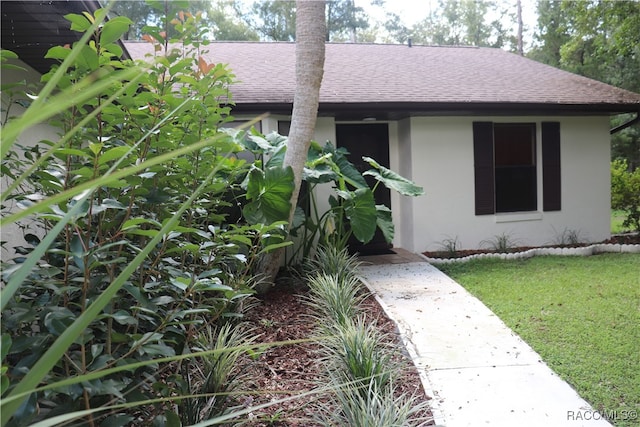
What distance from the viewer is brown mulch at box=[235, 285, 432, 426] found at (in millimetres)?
2975

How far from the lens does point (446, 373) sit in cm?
362

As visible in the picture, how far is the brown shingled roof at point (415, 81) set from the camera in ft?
26.0

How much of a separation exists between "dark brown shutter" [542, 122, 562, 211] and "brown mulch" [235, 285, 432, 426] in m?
5.31

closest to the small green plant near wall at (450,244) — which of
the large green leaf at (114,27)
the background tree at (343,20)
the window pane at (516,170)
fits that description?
the window pane at (516,170)

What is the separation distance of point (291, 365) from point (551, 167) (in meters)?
7.32

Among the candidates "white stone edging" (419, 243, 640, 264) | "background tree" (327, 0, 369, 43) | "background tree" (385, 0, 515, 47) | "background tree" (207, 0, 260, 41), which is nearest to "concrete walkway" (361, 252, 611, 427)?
"white stone edging" (419, 243, 640, 264)

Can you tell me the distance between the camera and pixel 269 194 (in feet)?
17.3

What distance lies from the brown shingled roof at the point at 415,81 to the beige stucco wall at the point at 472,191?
1.70ft

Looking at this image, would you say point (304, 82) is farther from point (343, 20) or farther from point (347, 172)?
point (343, 20)

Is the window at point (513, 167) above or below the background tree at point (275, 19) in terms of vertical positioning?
below

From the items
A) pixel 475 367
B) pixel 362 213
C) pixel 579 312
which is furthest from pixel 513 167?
pixel 475 367

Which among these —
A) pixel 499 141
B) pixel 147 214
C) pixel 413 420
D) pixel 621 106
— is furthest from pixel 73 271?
pixel 621 106

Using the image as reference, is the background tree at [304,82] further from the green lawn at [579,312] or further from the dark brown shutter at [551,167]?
the dark brown shutter at [551,167]

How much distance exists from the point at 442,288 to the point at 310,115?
2.69 m
